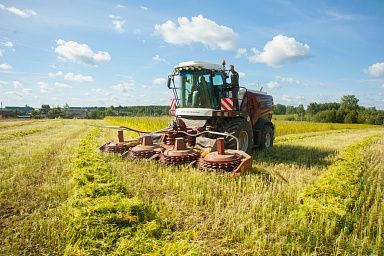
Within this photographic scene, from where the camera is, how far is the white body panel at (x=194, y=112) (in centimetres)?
728

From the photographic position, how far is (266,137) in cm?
973

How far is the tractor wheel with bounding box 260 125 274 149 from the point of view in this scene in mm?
9417

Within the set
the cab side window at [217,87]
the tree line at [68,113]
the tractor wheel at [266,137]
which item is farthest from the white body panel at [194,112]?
the tree line at [68,113]

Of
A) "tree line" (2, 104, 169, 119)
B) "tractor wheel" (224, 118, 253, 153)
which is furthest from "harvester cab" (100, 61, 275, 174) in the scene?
"tree line" (2, 104, 169, 119)

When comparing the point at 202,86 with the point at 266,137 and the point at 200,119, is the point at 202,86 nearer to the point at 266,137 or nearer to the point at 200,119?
the point at 200,119

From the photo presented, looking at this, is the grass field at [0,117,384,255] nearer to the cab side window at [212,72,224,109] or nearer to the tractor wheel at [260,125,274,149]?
the cab side window at [212,72,224,109]

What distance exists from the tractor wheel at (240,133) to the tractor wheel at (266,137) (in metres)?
1.84

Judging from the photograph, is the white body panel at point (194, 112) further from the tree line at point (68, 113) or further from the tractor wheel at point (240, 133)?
the tree line at point (68, 113)

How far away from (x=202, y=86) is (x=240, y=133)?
151 cm

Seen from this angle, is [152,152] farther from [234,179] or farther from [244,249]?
[244,249]

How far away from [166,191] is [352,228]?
236 centimetres

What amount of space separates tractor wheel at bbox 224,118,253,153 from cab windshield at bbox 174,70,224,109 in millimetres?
666

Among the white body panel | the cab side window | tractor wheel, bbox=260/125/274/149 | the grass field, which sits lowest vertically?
the grass field

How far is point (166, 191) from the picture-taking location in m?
4.28
